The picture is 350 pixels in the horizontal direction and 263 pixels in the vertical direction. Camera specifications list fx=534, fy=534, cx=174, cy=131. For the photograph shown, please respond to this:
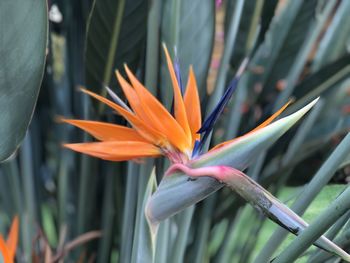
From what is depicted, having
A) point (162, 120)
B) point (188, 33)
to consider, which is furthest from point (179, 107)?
point (188, 33)

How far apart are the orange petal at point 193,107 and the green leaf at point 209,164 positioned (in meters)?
0.05

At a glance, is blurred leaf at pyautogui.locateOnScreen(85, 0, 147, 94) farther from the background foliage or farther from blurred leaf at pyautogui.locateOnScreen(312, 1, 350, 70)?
blurred leaf at pyautogui.locateOnScreen(312, 1, 350, 70)

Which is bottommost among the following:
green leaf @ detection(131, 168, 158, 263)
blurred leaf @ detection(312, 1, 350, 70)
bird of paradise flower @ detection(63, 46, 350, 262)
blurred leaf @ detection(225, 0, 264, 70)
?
green leaf @ detection(131, 168, 158, 263)

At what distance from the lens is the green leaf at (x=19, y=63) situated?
1.55ft

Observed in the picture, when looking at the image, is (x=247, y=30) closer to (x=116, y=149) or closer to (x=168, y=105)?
(x=168, y=105)

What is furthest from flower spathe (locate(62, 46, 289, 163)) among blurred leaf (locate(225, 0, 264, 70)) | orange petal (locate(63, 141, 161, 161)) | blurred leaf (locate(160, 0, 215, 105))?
blurred leaf (locate(225, 0, 264, 70))

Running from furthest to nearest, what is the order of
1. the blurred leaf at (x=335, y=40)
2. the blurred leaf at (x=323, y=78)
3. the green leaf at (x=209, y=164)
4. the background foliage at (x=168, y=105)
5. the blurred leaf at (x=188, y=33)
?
the blurred leaf at (x=335, y=40)
the blurred leaf at (x=323, y=78)
the blurred leaf at (x=188, y=33)
the background foliage at (x=168, y=105)
the green leaf at (x=209, y=164)

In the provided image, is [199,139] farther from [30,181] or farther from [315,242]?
[30,181]

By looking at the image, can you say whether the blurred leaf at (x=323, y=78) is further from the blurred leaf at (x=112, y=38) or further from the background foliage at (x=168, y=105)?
the blurred leaf at (x=112, y=38)

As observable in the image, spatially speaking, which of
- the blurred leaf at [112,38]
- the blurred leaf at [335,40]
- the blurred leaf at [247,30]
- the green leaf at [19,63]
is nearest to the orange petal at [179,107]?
the green leaf at [19,63]

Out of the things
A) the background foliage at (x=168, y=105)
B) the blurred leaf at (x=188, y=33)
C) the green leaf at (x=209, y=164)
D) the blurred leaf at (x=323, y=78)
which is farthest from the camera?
the blurred leaf at (x=323, y=78)

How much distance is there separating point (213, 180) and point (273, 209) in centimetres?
5

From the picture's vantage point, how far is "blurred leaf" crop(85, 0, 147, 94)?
0.66 m

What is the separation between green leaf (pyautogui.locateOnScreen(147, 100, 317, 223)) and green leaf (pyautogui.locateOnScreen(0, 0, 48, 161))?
0.51 feet
